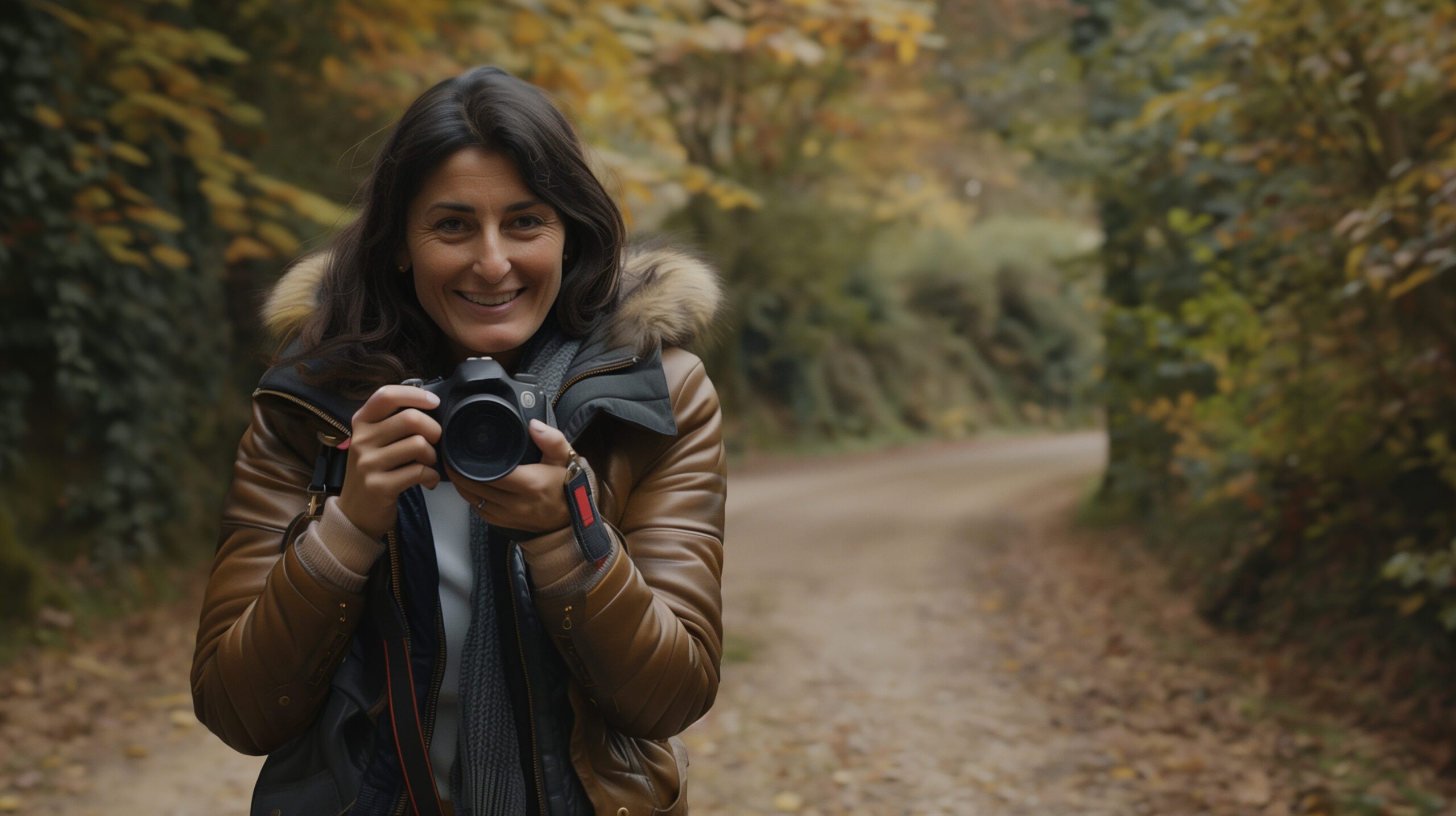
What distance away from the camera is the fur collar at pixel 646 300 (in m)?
1.77

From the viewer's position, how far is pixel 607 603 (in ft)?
4.88

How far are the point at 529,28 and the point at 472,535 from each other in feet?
13.1

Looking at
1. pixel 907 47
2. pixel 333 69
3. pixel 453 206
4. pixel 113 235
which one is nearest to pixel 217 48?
pixel 113 235

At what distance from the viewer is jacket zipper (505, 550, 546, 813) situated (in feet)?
5.21

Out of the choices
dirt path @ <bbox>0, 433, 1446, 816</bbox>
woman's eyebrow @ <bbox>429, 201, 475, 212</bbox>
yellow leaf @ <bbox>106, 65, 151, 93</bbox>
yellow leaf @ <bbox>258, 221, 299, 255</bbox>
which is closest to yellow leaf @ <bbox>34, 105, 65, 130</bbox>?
yellow leaf @ <bbox>106, 65, 151, 93</bbox>

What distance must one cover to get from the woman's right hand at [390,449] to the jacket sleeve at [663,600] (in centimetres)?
24

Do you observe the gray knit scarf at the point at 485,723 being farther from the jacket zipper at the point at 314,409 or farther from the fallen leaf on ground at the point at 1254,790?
the fallen leaf on ground at the point at 1254,790

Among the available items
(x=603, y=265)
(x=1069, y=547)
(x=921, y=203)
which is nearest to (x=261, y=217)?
(x=603, y=265)

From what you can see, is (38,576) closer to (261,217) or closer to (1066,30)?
(261,217)

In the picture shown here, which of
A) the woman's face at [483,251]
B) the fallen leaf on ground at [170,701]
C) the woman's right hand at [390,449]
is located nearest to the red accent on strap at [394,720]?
the woman's right hand at [390,449]

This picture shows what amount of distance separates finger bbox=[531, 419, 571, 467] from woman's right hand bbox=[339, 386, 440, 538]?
131 mm

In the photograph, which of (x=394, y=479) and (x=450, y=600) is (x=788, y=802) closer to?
(x=450, y=600)

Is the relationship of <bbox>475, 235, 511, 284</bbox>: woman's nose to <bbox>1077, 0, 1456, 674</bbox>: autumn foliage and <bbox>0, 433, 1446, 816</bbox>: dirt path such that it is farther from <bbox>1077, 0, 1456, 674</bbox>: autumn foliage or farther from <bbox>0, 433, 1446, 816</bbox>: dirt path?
<bbox>0, 433, 1446, 816</bbox>: dirt path

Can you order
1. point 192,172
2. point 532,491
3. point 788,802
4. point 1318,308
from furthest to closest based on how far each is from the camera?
point 192,172, point 1318,308, point 788,802, point 532,491
